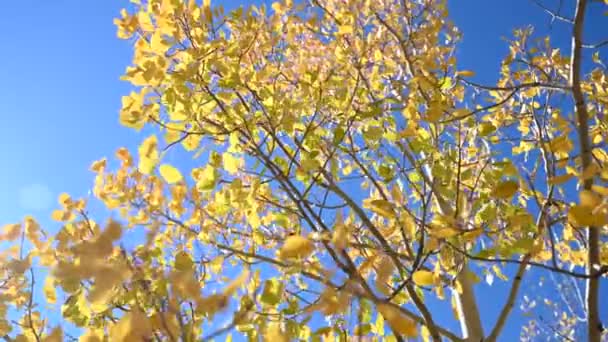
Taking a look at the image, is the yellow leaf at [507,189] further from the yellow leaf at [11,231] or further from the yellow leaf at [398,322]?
the yellow leaf at [11,231]

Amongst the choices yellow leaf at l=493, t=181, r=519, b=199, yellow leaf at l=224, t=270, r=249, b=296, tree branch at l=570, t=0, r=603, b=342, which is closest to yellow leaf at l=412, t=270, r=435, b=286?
yellow leaf at l=493, t=181, r=519, b=199

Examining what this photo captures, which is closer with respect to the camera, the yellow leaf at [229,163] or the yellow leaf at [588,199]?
the yellow leaf at [588,199]

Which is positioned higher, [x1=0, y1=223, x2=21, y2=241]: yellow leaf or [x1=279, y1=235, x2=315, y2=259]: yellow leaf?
[x1=0, y1=223, x2=21, y2=241]: yellow leaf

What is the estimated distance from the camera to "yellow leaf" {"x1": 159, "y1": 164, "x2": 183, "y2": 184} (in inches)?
57.4

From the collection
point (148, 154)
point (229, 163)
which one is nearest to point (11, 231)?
point (148, 154)

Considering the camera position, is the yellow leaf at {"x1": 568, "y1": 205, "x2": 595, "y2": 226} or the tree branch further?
the tree branch

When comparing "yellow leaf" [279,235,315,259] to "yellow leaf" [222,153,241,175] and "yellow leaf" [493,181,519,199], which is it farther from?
"yellow leaf" [222,153,241,175]

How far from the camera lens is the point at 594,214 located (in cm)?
95

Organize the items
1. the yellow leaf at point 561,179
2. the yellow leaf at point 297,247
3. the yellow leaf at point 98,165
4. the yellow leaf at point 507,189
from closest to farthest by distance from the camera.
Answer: the yellow leaf at point 297,247, the yellow leaf at point 561,179, the yellow leaf at point 507,189, the yellow leaf at point 98,165

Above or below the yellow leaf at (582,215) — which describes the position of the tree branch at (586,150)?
above

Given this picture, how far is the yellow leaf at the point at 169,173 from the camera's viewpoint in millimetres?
1459

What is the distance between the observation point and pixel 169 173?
1.48m

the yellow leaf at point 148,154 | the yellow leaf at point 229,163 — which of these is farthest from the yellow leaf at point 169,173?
the yellow leaf at point 229,163

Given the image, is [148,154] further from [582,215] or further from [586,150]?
[586,150]
